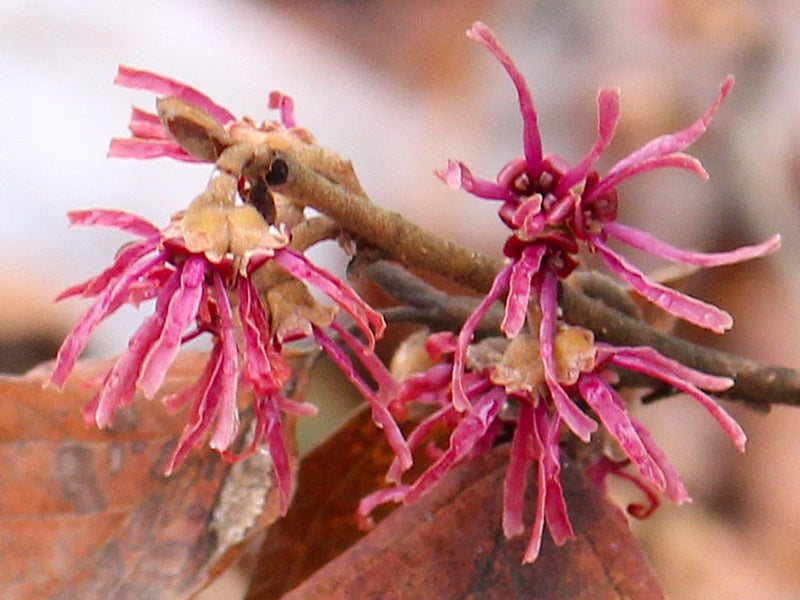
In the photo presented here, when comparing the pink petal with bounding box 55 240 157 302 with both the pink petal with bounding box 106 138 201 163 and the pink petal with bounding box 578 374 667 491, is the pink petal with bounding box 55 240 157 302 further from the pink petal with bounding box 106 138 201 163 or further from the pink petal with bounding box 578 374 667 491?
the pink petal with bounding box 578 374 667 491

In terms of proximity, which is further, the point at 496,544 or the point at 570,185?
the point at 496,544

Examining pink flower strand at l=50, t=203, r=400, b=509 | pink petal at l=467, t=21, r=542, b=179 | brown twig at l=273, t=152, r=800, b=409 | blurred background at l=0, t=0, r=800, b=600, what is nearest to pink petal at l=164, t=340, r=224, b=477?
pink flower strand at l=50, t=203, r=400, b=509

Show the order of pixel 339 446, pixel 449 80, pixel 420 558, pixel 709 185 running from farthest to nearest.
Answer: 1. pixel 449 80
2. pixel 709 185
3. pixel 339 446
4. pixel 420 558

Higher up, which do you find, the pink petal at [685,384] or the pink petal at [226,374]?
the pink petal at [685,384]

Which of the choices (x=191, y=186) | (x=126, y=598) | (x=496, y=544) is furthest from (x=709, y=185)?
(x=126, y=598)

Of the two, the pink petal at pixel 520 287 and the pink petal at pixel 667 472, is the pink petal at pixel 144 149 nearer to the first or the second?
the pink petal at pixel 520 287

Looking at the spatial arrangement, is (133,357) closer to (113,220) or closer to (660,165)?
(113,220)

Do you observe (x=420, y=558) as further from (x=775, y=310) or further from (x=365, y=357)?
(x=775, y=310)

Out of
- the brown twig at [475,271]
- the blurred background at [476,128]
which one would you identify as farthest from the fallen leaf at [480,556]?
the blurred background at [476,128]
